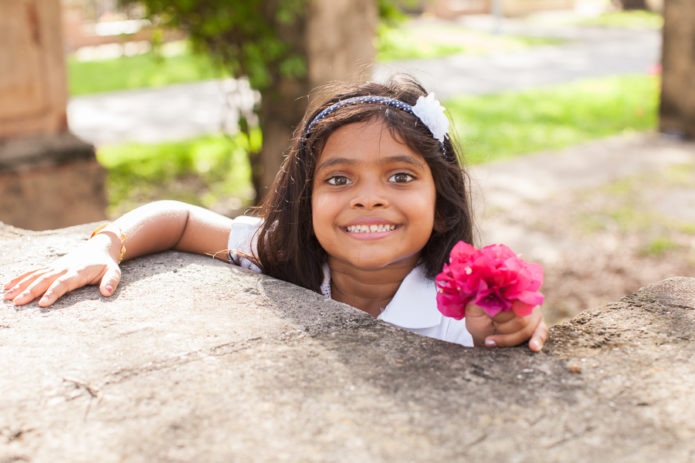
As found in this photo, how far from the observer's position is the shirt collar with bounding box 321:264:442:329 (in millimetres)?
1974

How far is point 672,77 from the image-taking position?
7336 mm

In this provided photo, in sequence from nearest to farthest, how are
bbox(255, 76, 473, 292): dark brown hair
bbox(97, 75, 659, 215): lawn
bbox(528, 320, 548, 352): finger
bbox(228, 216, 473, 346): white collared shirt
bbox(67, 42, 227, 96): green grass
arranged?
bbox(528, 320, 548, 352): finger, bbox(228, 216, 473, 346): white collared shirt, bbox(255, 76, 473, 292): dark brown hair, bbox(97, 75, 659, 215): lawn, bbox(67, 42, 227, 96): green grass

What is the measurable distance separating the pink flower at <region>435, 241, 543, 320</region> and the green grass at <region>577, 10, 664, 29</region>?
19.2 m

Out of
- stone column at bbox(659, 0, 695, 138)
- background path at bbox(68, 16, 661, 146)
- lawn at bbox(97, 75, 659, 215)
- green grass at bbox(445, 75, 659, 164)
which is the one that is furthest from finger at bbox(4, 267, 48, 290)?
stone column at bbox(659, 0, 695, 138)

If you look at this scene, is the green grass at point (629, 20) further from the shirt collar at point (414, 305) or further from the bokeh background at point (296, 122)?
the shirt collar at point (414, 305)

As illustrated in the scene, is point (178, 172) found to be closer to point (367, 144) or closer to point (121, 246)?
point (121, 246)

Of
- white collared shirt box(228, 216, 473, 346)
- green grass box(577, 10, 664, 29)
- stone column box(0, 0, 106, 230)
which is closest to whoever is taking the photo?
white collared shirt box(228, 216, 473, 346)

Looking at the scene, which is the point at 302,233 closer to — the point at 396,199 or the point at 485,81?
the point at 396,199

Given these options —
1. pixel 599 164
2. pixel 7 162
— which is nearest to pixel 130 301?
pixel 7 162

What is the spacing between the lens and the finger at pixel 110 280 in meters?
1.68

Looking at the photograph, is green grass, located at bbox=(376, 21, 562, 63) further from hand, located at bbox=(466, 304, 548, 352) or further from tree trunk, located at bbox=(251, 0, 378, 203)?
hand, located at bbox=(466, 304, 548, 352)

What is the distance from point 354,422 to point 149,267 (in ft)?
3.01

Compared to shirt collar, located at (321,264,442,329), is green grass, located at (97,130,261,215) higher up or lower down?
lower down

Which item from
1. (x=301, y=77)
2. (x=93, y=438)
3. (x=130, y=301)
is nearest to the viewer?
(x=93, y=438)
